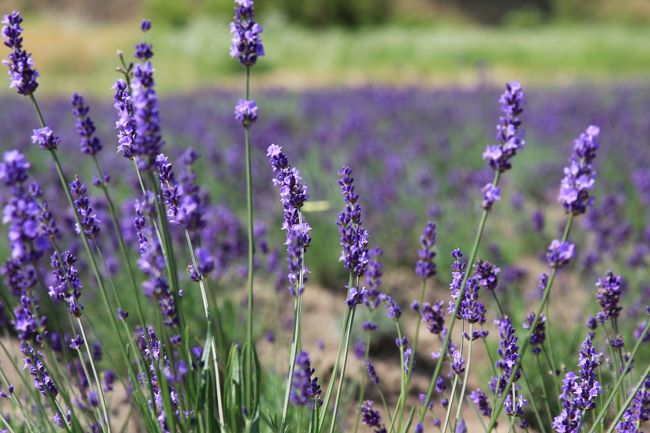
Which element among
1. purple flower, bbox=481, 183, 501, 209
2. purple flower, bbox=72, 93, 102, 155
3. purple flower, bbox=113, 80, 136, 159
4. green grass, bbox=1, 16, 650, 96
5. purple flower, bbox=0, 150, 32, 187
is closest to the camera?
purple flower, bbox=0, 150, 32, 187

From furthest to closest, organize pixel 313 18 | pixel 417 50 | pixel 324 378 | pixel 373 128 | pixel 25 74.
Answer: pixel 313 18, pixel 417 50, pixel 373 128, pixel 324 378, pixel 25 74

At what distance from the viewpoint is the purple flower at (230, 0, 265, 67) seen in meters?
1.39

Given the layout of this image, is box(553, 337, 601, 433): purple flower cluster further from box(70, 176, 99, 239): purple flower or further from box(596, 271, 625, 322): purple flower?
box(70, 176, 99, 239): purple flower

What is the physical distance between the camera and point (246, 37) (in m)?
1.39

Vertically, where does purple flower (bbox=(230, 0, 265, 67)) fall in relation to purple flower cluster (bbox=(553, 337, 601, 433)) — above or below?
above

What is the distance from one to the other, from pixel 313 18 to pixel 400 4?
9.61 meters

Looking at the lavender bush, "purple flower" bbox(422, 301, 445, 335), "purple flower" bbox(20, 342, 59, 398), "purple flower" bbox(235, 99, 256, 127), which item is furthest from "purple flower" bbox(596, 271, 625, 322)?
"purple flower" bbox(20, 342, 59, 398)

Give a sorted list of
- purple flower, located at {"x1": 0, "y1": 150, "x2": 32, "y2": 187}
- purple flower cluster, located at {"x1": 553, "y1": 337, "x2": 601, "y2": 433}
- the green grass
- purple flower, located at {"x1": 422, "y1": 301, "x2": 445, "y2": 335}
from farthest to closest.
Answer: the green grass, purple flower, located at {"x1": 422, "y1": 301, "x2": 445, "y2": 335}, purple flower cluster, located at {"x1": 553, "y1": 337, "x2": 601, "y2": 433}, purple flower, located at {"x1": 0, "y1": 150, "x2": 32, "y2": 187}

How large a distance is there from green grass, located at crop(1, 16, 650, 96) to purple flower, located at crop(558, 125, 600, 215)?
16515 millimetres

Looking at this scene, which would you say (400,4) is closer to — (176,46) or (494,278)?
(176,46)

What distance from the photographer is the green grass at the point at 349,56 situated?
18.9 m

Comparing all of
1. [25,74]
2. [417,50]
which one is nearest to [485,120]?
[25,74]

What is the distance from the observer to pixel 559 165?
240 inches

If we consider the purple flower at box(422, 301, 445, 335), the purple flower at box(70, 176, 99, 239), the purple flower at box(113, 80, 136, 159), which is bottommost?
the purple flower at box(422, 301, 445, 335)
